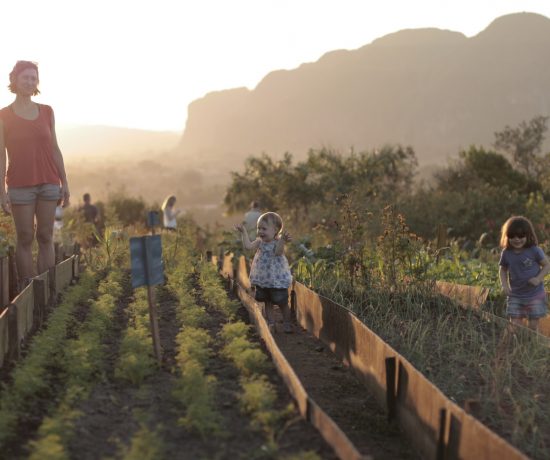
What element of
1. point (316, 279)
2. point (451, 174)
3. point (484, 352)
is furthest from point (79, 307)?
point (451, 174)

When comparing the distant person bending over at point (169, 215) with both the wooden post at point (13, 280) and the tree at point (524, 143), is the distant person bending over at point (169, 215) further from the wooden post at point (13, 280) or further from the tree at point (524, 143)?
the tree at point (524, 143)

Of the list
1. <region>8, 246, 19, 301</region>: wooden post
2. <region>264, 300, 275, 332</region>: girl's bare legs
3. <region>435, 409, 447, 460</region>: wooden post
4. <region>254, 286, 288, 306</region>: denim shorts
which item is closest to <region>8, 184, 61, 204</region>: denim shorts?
<region>8, 246, 19, 301</region>: wooden post

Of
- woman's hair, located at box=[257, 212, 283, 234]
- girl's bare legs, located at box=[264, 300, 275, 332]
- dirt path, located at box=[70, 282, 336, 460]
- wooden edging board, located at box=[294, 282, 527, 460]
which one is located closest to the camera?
wooden edging board, located at box=[294, 282, 527, 460]

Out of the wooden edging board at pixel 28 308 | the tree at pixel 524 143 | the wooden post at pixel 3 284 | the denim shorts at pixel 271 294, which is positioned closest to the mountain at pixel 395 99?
the tree at pixel 524 143

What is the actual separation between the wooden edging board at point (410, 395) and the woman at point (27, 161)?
2.65 m

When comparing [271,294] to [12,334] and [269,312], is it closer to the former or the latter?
[269,312]

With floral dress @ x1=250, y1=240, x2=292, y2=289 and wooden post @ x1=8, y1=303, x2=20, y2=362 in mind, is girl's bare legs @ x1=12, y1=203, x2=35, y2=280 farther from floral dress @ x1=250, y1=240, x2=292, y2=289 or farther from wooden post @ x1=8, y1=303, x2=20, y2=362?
floral dress @ x1=250, y1=240, x2=292, y2=289

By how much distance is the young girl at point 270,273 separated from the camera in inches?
299

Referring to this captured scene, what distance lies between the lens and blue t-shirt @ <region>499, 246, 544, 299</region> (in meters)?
6.93

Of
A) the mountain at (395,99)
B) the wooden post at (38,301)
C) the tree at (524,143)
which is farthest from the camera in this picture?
the mountain at (395,99)

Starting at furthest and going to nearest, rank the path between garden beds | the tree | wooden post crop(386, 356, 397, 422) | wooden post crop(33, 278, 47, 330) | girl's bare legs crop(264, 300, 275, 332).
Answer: the tree < girl's bare legs crop(264, 300, 275, 332) < wooden post crop(33, 278, 47, 330) < wooden post crop(386, 356, 397, 422) < the path between garden beds

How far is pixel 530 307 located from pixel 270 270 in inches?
94.8

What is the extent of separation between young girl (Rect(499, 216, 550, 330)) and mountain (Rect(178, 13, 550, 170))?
379 feet

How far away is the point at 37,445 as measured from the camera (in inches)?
139
